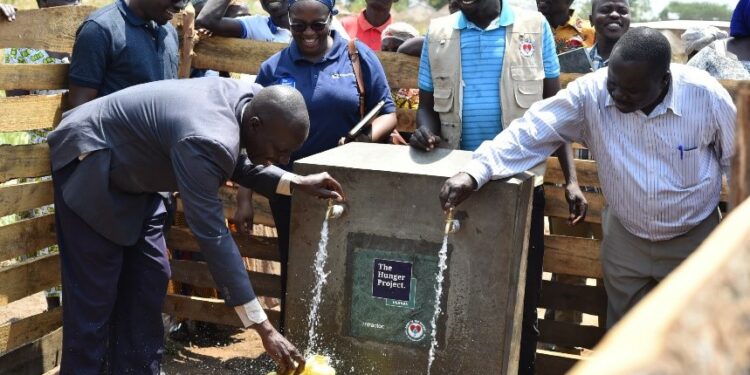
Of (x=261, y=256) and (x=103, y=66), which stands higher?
(x=103, y=66)

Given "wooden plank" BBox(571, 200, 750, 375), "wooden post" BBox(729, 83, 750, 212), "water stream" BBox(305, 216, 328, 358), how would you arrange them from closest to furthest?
"wooden plank" BBox(571, 200, 750, 375) → "wooden post" BBox(729, 83, 750, 212) → "water stream" BBox(305, 216, 328, 358)

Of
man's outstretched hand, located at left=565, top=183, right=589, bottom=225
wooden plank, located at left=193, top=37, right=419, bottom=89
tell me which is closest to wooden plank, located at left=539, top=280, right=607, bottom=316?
man's outstretched hand, located at left=565, top=183, right=589, bottom=225

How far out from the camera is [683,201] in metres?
4.22

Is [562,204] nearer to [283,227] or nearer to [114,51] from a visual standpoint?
[283,227]

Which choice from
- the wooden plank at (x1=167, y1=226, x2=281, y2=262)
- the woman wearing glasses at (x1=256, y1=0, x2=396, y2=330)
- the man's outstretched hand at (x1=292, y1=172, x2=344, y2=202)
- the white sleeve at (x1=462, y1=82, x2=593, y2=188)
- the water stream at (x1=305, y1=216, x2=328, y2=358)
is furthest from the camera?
the wooden plank at (x1=167, y1=226, x2=281, y2=262)

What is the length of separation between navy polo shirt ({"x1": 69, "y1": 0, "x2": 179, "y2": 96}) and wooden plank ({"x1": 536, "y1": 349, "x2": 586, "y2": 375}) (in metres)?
2.46

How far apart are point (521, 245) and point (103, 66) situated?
7.14ft

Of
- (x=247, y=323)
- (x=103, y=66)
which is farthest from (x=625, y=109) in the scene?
(x=103, y=66)

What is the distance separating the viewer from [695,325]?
4.21ft

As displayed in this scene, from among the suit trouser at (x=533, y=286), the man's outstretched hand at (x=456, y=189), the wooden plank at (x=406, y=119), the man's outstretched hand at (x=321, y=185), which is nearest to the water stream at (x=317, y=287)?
the man's outstretched hand at (x=321, y=185)

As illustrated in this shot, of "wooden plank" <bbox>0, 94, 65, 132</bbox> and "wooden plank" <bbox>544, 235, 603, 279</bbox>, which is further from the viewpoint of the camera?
"wooden plank" <bbox>544, 235, 603, 279</bbox>

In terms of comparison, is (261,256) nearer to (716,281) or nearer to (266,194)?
(266,194)

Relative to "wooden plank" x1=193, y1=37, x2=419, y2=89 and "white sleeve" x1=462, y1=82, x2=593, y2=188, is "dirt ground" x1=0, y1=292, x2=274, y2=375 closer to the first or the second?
"wooden plank" x1=193, y1=37, x2=419, y2=89

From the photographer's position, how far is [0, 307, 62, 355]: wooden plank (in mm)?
4973
